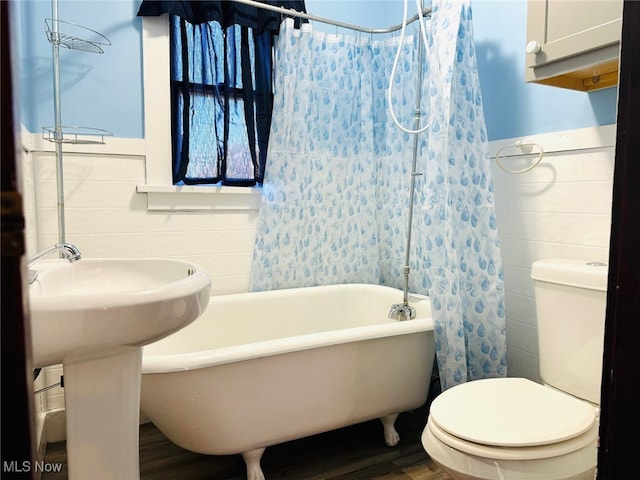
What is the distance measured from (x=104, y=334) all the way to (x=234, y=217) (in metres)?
1.51

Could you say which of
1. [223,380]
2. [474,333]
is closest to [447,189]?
[474,333]

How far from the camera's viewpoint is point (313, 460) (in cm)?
187

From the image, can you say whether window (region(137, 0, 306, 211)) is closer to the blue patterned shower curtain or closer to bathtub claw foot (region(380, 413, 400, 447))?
the blue patterned shower curtain

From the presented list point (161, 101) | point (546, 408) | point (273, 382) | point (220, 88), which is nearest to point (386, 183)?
point (220, 88)

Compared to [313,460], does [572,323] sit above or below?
above

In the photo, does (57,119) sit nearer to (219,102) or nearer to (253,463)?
(219,102)

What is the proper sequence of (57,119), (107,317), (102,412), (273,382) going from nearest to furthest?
(107,317) → (102,412) → (273,382) → (57,119)

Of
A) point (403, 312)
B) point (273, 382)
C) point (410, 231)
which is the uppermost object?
point (410, 231)

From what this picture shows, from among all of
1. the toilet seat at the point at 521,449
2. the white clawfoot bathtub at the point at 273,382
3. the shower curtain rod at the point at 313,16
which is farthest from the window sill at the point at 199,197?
the toilet seat at the point at 521,449

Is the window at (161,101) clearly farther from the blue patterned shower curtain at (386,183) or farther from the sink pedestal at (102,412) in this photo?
the sink pedestal at (102,412)

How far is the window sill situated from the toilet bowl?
139 cm

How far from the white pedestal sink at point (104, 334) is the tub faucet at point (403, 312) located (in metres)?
1.06

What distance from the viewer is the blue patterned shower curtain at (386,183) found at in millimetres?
1868

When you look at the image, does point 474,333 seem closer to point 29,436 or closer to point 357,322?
point 357,322
